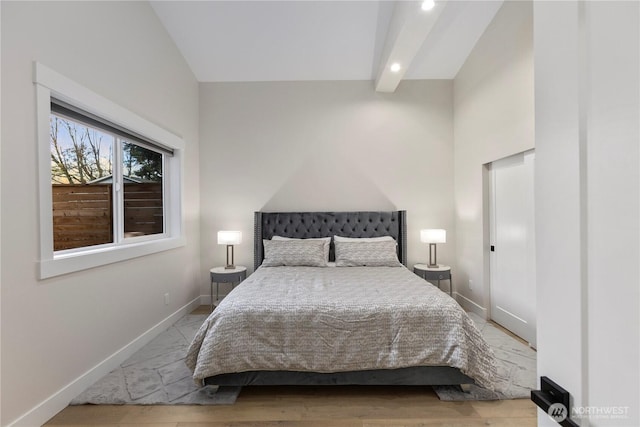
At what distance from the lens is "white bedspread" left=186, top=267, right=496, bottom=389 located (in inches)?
80.2

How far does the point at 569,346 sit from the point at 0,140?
2526mm

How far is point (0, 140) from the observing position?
5.48 ft

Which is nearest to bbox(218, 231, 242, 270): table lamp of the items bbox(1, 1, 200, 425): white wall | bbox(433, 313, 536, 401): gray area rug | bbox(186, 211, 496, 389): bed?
bbox(1, 1, 200, 425): white wall

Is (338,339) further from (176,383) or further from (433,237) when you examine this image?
(433,237)

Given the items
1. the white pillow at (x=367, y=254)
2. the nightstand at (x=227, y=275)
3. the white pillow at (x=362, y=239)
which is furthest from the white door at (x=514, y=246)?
the nightstand at (x=227, y=275)

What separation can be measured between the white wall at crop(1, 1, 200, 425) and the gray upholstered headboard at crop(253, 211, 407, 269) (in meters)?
1.40

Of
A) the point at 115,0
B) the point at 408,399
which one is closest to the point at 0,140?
the point at 115,0

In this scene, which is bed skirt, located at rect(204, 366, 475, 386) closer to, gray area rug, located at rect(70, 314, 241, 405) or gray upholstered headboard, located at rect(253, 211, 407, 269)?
gray area rug, located at rect(70, 314, 241, 405)

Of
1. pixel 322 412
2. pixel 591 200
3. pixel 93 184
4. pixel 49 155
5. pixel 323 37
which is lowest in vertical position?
pixel 322 412

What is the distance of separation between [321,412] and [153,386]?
4.13ft

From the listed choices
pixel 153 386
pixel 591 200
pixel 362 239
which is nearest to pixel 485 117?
pixel 362 239

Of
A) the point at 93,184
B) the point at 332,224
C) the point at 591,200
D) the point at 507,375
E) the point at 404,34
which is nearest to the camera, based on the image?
the point at 591,200

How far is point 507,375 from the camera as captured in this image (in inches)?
93.0

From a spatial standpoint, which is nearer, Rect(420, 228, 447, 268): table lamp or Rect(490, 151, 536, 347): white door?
Rect(490, 151, 536, 347): white door
